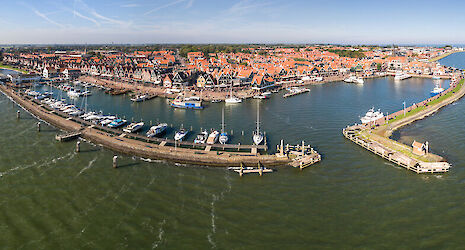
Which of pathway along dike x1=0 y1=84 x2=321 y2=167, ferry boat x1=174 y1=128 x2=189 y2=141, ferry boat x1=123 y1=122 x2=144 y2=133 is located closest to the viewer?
pathway along dike x1=0 y1=84 x2=321 y2=167

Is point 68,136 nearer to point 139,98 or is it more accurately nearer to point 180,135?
→ point 180,135

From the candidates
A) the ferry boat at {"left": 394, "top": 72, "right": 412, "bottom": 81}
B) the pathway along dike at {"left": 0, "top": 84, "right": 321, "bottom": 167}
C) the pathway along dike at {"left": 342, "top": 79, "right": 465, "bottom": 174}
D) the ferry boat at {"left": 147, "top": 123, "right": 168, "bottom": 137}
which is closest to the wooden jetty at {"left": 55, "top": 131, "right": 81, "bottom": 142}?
the pathway along dike at {"left": 0, "top": 84, "right": 321, "bottom": 167}

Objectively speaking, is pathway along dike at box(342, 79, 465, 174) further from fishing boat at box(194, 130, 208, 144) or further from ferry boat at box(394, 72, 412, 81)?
ferry boat at box(394, 72, 412, 81)

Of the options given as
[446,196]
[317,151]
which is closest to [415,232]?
[446,196]

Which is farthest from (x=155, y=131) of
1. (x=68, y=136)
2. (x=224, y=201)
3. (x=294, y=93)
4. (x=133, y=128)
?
(x=294, y=93)

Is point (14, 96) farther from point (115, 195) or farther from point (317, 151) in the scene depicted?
point (317, 151)

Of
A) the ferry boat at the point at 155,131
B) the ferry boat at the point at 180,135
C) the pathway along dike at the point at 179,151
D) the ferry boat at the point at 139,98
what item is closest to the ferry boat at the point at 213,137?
the pathway along dike at the point at 179,151
